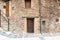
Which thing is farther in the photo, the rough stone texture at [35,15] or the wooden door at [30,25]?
the wooden door at [30,25]

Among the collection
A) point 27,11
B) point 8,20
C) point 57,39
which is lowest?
point 57,39

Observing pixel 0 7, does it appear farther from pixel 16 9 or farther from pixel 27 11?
pixel 27 11

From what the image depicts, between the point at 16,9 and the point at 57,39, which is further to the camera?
the point at 16,9

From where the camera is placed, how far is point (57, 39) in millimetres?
10664

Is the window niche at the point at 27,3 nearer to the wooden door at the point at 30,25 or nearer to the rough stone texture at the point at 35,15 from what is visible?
the rough stone texture at the point at 35,15

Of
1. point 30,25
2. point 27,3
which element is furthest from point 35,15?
point 27,3

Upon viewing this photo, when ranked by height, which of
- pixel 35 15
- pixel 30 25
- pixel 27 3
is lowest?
pixel 30 25

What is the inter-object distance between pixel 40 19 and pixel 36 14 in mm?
601

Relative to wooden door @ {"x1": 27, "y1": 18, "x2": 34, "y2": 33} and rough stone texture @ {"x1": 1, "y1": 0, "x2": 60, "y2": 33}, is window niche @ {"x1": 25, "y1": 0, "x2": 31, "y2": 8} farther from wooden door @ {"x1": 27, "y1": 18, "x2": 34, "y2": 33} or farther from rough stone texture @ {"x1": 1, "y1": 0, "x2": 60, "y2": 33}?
wooden door @ {"x1": 27, "y1": 18, "x2": 34, "y2": 33}

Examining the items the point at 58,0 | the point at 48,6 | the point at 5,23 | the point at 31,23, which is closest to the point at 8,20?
the point at 5,23

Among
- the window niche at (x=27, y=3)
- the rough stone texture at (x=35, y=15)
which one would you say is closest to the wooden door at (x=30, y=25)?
the rough stone texture at (x=35, y=15)

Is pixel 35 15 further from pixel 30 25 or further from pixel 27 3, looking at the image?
pixel 27 3

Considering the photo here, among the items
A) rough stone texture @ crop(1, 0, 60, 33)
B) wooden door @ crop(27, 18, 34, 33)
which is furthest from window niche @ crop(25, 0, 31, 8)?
wooden door @ crop(27, 18, 34, 33)

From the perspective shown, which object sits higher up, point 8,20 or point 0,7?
point 0,7
